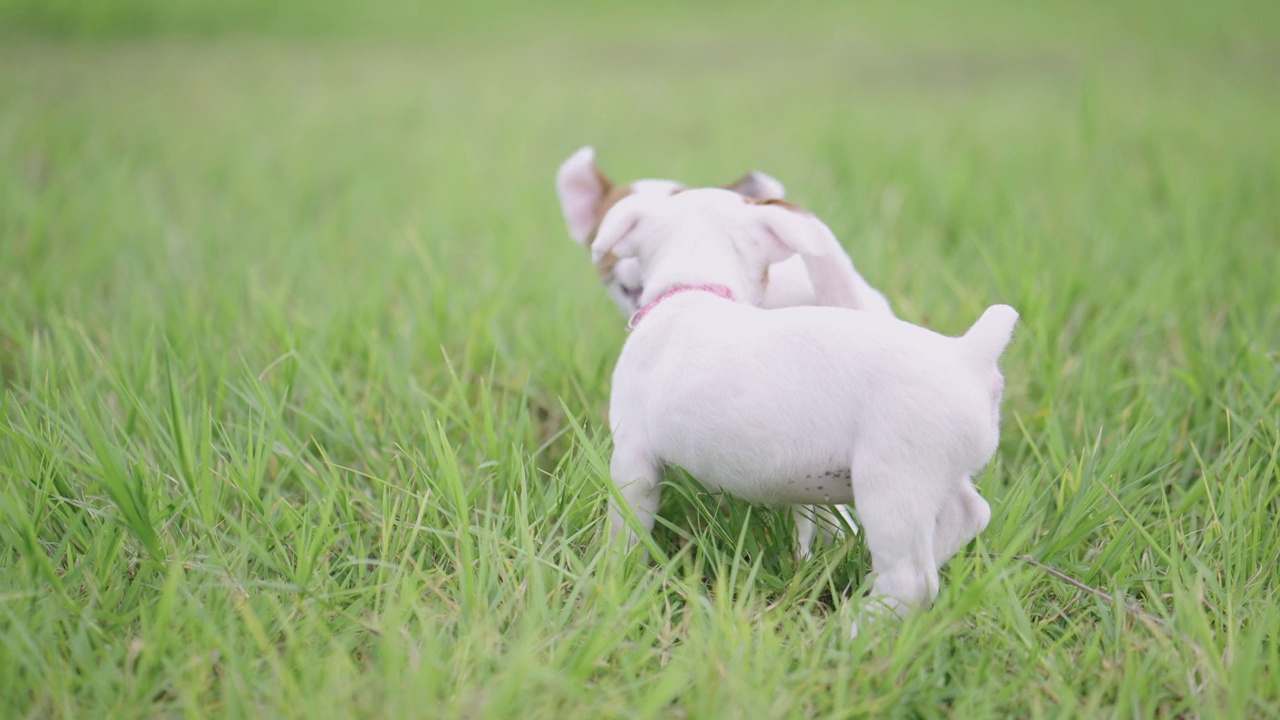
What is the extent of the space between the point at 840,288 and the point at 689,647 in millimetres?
970

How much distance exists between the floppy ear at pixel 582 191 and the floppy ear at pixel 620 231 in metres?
0.42

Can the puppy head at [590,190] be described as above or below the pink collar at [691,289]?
above

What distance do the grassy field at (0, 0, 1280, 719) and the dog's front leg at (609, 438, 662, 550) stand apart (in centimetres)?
6

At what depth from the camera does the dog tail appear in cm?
165

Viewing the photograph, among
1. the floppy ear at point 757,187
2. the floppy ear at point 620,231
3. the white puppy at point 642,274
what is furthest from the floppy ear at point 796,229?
the floppy ear at point 757,187

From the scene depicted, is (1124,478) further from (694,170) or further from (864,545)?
(694,170)

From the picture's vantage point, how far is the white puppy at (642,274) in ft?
7.41

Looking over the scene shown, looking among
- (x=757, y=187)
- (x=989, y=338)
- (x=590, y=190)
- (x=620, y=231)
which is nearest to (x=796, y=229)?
(x=620, y=231)

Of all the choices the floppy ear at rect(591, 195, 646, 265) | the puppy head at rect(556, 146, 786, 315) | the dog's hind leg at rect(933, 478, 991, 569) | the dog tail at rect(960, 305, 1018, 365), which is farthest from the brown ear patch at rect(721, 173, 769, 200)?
the dog's hind leg at rect(933, 478, 991, 569)

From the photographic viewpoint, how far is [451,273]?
138 inches

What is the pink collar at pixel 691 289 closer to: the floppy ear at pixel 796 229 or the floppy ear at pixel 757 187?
the floppy ear at pixel 796 229

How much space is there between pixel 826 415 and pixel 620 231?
2.30ft

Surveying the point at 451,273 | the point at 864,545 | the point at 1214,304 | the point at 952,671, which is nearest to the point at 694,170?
the point at 451,273

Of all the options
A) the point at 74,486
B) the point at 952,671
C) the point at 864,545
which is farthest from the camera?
the point at 74,486
